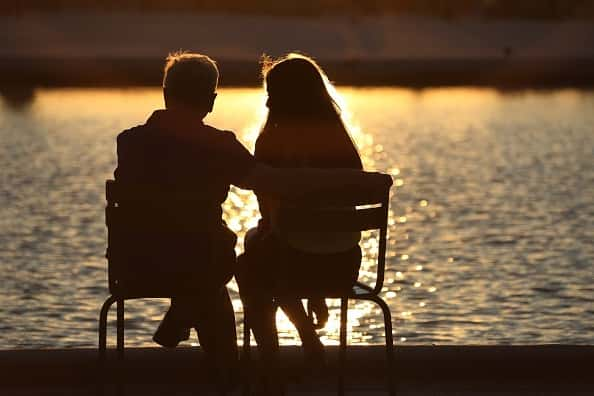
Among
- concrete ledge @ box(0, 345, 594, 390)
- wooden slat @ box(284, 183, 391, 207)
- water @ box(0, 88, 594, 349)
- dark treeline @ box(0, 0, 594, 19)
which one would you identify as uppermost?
Answer: wooden slat @ box(284, 183, 391, 207)

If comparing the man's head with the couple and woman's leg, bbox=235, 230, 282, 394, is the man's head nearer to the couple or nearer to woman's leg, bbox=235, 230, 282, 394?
the couple

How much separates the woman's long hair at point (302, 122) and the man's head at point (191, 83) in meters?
0.22

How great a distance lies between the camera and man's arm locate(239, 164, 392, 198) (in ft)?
17.0

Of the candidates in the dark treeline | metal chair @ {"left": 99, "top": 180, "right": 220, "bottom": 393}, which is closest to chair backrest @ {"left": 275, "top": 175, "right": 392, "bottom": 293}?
metal chair @ {"left": 99, "top": 180, "right": 220, "bottom": 393}

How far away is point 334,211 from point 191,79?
60 centimetres

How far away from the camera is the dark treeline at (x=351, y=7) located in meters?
73.6

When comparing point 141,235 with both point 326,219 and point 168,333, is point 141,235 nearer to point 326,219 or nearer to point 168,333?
point 168,333

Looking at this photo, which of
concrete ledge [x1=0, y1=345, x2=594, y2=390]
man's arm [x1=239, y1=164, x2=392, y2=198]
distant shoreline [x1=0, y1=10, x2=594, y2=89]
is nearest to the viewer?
man's arm [x1=239, y1=164, x2=392, y2=198]

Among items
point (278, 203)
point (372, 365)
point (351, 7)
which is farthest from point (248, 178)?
point (351, 7)

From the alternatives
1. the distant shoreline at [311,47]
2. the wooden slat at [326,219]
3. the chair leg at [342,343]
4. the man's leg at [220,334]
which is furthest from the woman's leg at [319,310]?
the distant shoreline at [311,47]

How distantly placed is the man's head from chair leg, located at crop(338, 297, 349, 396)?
78 centimetres

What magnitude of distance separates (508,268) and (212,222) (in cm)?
770

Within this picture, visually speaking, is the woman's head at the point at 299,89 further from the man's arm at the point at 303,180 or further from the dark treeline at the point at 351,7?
the dark treeline at the point at 351,7

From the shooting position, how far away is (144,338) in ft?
31.3
